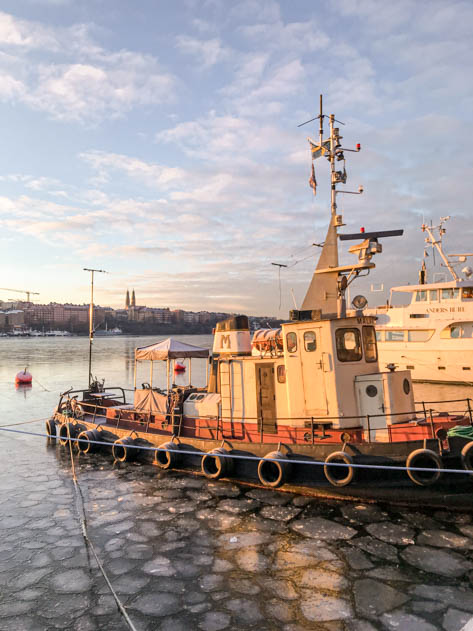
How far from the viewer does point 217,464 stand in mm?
10477

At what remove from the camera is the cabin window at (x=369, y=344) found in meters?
10.1

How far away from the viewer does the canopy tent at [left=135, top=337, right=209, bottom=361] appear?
13.3m

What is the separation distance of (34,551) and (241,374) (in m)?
6.14

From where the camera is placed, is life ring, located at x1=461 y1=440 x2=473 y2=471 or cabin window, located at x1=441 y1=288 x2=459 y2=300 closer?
life ring, located at x1=461 y1=440 x2=473 y2=471

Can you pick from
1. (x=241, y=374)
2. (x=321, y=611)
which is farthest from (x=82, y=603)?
(x=241, y=374)

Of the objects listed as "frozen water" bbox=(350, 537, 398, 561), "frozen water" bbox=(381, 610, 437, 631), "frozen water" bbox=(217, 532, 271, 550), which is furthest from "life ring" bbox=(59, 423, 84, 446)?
"frozen water" bbox=(381, 610, 437, 631)

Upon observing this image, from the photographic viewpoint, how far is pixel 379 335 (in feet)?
103

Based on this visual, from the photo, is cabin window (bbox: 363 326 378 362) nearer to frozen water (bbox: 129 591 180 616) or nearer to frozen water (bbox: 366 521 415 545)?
frozen water (bbox: 366 521 415 545)

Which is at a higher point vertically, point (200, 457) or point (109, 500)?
point (200, 457)

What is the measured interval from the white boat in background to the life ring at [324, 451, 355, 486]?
21629 mm

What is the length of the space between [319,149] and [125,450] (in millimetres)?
12818

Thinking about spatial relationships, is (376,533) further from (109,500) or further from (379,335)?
(379,335)

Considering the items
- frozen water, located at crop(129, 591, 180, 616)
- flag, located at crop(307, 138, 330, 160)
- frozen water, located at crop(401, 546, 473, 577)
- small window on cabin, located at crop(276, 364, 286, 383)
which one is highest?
flag, located at crop(307, 138, 330, 160)

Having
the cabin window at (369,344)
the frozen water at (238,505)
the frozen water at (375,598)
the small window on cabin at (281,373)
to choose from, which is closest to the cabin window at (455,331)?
the cabin window at (369,344)
